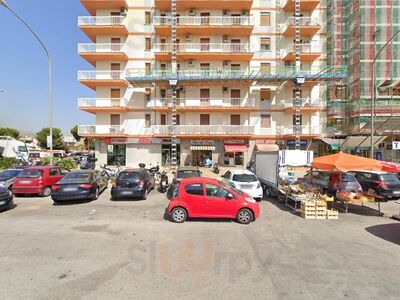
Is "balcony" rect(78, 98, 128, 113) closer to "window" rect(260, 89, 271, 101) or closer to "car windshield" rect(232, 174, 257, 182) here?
"window" rect(260, 89, 271, 101)

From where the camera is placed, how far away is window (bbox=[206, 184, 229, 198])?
795 cm

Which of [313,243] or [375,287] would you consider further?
[313,243]

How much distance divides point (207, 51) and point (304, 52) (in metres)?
10.5

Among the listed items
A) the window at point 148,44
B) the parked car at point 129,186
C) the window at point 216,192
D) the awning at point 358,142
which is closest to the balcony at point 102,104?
the window at point 148,44

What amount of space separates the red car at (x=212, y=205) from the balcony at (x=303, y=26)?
82.1 ft

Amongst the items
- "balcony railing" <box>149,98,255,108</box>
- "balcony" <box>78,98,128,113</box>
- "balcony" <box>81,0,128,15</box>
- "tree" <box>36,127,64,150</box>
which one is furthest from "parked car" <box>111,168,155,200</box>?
"tree" <box>36,127,64,150</box>

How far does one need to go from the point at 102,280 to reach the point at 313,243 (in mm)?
4954

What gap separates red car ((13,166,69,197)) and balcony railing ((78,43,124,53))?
1803 cm

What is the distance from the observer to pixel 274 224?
26.1ft

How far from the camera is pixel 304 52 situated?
2684 cm

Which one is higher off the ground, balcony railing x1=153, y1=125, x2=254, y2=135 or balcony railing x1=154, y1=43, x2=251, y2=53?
balcony railing x1=154, y1=43, x2=251, y2=53

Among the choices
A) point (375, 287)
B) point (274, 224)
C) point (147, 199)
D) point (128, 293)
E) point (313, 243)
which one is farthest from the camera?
point (147, 199)

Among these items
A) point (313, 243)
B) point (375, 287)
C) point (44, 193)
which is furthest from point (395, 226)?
point (44, 193)

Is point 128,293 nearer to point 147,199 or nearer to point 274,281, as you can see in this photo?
point 274,281
